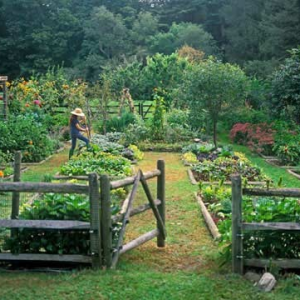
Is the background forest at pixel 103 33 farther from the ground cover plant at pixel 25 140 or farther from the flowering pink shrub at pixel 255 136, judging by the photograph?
the ground cover plant at pixel 25 140

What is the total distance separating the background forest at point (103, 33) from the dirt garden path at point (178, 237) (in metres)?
32.7

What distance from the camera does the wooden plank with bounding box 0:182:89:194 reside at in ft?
19.1

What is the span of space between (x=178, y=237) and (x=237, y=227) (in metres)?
2.03

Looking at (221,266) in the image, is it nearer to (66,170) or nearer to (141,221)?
(141,221)

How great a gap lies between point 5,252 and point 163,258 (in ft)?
6.46

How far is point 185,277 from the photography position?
5723mm

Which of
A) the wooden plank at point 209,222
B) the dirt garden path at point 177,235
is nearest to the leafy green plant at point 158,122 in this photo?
the dirt garden path at point 177,235

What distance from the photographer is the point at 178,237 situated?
→ 25.0 ft

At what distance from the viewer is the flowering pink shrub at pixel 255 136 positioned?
57.6 ft

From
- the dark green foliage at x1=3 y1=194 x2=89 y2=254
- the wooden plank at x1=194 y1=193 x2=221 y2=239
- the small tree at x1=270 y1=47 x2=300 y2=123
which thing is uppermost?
the small tree at x1=270 y1=47 x2=300 y2=123

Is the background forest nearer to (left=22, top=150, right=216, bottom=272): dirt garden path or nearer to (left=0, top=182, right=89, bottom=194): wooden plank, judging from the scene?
(left=22, top=150, right=216, bottom=272): dirt garden path

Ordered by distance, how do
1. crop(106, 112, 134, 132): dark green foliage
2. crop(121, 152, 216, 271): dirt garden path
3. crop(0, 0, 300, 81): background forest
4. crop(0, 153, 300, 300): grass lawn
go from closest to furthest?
crop(0, 153, 300, 300): grass lawn
crop(121, 152, 216, 271): dirt garden path
crop(106, 112, 134, 132): dark green foliage
crop(0, 0, 300, 81): background forest

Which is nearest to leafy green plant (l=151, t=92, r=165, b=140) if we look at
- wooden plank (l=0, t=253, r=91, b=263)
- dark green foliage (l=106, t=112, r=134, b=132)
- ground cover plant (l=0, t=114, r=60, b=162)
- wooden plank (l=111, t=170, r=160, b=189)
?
dark green foliage (l=106, t=112, r=134, b=132)

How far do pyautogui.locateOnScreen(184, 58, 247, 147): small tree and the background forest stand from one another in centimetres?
2496
